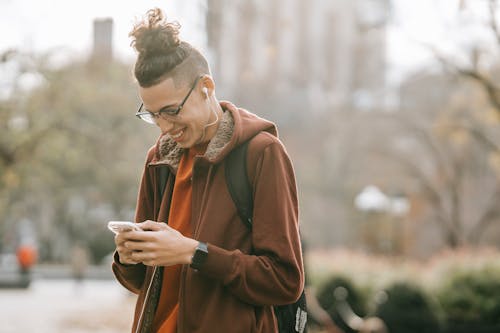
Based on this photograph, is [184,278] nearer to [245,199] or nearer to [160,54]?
[245,199]

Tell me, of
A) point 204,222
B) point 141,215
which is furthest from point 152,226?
point 141,215

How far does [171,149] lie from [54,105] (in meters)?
14.6

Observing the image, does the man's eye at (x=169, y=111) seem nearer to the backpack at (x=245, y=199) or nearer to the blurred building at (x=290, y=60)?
the backpack at (x=245, y=199)

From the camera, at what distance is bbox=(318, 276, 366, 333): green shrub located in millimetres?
14234

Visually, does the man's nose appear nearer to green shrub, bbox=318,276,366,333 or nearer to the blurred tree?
green shrub, bbox=318,276,366,333

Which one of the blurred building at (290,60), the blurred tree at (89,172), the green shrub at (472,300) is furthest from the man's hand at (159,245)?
the blurred tree at (89,172)

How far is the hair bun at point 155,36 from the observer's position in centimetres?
272

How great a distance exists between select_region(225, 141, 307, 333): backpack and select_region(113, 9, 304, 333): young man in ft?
0.06

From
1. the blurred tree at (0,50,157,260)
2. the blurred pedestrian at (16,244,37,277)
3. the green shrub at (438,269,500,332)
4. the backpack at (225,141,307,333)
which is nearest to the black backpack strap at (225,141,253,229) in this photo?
the backpack at (225,141,307,333)

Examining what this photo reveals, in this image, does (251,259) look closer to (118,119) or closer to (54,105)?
(54,105)

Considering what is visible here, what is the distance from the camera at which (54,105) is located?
17.1 m

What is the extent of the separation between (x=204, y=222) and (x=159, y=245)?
0.64 feet

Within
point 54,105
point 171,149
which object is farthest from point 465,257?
point 171,149

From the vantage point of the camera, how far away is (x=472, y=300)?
13.6 m
